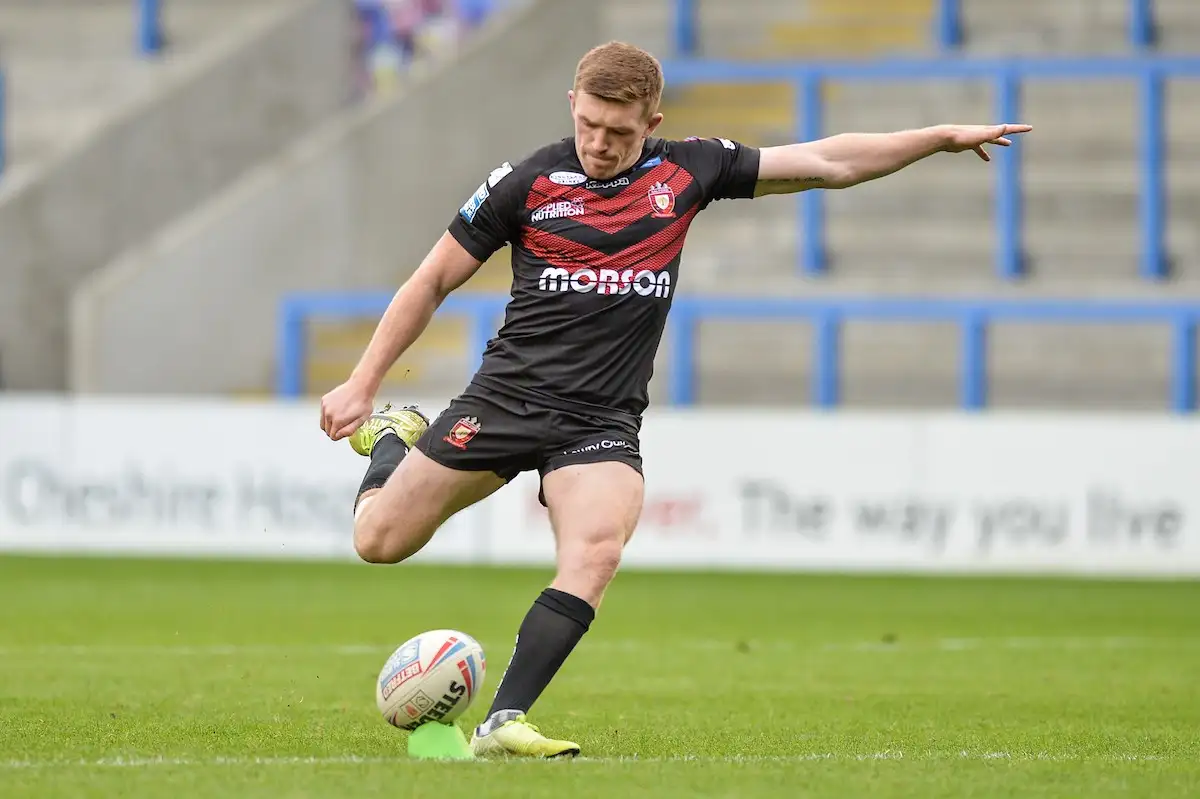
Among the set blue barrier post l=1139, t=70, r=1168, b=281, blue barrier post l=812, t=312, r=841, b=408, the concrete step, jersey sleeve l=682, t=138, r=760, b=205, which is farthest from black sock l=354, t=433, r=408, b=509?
the concrete step

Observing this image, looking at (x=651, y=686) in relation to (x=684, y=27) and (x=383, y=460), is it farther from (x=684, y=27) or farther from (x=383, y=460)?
(x=684, y=27)

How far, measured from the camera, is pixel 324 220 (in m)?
22.5

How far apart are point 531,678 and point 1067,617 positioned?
7.20m

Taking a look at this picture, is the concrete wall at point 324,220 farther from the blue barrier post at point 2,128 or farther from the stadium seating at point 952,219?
the blue barrier post at point 2,128

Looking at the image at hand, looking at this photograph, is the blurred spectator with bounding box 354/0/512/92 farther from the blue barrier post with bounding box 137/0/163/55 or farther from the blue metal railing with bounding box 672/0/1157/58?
the blue metal railing with bounding box 672/0/1157/58

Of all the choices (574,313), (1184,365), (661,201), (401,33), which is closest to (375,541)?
(574,313)

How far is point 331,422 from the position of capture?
20.6ft

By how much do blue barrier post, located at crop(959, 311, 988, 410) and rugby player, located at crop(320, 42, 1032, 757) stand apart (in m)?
11.3

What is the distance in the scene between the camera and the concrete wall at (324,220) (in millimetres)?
20828

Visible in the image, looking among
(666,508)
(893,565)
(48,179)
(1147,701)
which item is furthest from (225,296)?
(1147,701)

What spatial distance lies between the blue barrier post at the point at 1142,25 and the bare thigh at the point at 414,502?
17.7 metres

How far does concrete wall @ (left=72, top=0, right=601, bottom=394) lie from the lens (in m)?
20.8

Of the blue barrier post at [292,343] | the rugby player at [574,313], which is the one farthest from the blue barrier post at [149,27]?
the rugby player at [574,313]

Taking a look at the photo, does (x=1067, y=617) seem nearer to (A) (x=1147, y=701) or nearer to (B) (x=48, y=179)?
(A) (x=1147, y=701)
